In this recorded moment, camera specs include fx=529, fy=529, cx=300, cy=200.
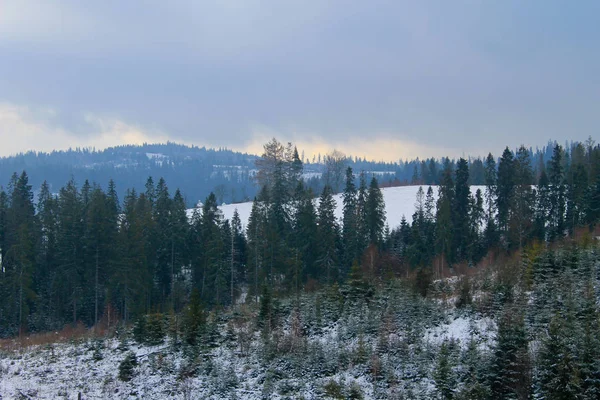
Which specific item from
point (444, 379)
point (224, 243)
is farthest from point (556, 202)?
point (444, 379)

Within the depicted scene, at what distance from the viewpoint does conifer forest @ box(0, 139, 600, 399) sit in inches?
846

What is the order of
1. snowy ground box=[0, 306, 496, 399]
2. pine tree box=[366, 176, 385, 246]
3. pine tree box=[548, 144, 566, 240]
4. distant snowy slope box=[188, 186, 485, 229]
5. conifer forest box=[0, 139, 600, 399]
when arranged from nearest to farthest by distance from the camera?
conifer forest box=[0, 139, 600, 399] < snowy ground box=[0, 306, 496, 399] < pine tree box=[366, 176, 385, 246] < pine tree box=[548, 144, 566, 240] < distant snowy slope box=[188, 186, 485, 229]

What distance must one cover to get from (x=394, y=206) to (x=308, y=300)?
71.2 meters

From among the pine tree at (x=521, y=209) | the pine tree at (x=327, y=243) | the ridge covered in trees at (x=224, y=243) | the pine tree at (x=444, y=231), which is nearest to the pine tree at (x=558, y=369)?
the ridge covered in trees at (x=224, y=243)

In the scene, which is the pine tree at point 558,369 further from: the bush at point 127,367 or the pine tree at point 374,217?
the pine tree at point 374,217

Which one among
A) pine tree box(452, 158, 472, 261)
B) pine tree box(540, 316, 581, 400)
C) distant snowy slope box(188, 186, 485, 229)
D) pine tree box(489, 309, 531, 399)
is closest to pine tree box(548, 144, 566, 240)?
pine tree box(452, 158, 472, 261)

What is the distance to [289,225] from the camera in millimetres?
63312

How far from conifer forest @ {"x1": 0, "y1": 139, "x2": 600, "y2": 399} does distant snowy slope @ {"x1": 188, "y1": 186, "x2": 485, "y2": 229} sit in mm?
22862

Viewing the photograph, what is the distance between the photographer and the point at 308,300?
107 feet

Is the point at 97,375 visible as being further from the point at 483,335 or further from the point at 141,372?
the point at 483,335

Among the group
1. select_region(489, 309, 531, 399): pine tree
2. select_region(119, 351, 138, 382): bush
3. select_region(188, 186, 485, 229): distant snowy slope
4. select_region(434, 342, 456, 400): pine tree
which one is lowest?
select_region(119, 351, 138, 382): bush

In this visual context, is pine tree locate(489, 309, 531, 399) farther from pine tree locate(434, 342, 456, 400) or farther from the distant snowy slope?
the distant snowy slope

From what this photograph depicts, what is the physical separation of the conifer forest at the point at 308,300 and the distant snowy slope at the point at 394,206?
22.9 meters

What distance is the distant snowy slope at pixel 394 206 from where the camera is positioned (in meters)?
91.4
